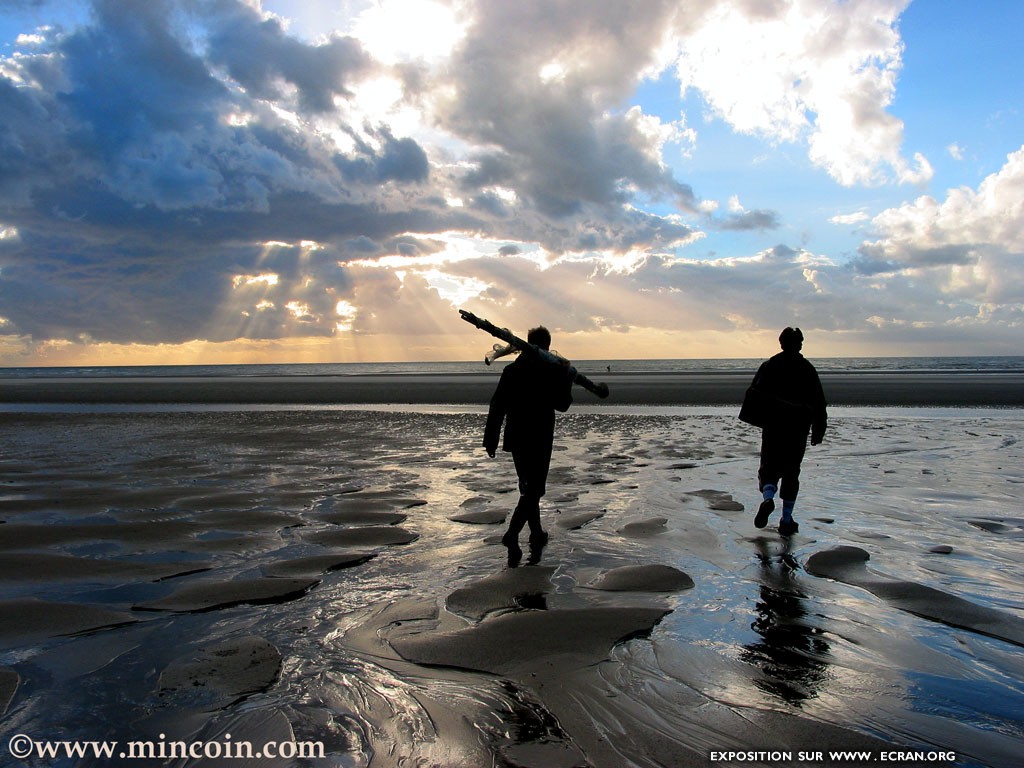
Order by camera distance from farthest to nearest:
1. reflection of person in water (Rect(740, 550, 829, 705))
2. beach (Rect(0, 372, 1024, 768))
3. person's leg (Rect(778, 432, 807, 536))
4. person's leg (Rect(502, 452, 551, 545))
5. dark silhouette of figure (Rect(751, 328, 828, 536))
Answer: dark silhouette of figure (Rect(751, 328, 828, 536)) < person's leg (Rect(778, 432, 807, 536)) < person's leg (Rect(502, 452, 551, 545)) < reflection of person in water (Rect(740, 550, 829, 705)) < beach (Rect(0, 372, 1024, 768))

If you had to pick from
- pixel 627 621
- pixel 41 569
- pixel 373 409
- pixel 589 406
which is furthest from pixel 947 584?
pixel 373 409

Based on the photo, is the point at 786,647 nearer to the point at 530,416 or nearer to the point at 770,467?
the point at 530,416

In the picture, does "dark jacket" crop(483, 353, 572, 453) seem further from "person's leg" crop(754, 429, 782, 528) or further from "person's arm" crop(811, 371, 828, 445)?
"person's arm" crop(811, 371, 828, 445)

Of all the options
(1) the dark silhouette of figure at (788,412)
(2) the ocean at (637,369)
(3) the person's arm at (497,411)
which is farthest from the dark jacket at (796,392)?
(2) the ocean at (637,369)

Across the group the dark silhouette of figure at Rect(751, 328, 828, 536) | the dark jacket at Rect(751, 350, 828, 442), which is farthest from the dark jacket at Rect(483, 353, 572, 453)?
the dark jacket at Rect(751, 350, 828, 442)

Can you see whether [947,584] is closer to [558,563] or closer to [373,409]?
[558,563]

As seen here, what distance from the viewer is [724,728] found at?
304 cm

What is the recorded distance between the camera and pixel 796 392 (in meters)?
7.32

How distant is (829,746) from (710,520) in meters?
4.72

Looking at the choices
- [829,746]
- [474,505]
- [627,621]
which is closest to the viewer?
[829,746]

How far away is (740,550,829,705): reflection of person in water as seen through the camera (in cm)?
347

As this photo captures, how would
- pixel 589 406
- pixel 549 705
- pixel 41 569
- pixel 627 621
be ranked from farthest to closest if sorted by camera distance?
pixel 589 406
pixel 41 569
pixel 627 621
pixel 549 705

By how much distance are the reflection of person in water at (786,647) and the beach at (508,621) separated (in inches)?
0.7

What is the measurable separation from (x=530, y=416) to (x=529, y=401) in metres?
0.16
